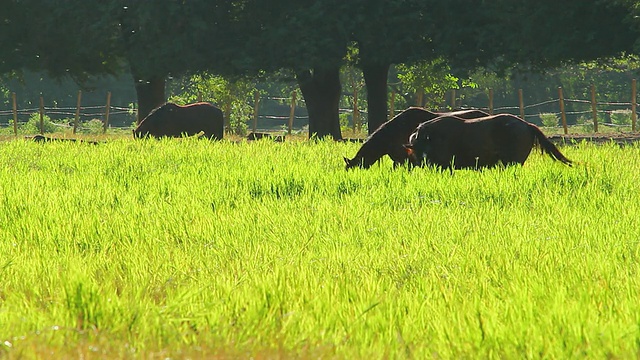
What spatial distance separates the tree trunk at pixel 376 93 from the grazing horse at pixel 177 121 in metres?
7.26

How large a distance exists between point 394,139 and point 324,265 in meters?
8.26

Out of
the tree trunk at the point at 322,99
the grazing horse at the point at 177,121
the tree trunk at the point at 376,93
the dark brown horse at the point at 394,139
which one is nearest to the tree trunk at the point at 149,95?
the tree trunk at the point at 322,99

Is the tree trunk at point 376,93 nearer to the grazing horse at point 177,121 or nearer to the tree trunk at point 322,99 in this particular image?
the tree trunk at point 322,99

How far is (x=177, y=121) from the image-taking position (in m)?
25.9

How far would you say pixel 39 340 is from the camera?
12.9 feet

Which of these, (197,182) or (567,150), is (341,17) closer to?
(567,150)

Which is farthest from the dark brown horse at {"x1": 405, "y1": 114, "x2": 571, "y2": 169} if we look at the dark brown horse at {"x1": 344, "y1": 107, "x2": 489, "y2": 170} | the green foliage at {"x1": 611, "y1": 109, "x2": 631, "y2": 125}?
the green foliage at {"x1": 611, "y1": 109, "x2": 631, "y2": 125}

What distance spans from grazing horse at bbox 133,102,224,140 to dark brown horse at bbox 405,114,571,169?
42.7 ft

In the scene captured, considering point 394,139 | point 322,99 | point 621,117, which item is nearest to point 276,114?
point 621,117

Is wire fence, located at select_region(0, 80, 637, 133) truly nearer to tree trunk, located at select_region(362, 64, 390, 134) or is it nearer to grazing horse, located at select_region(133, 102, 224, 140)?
tree trunk, located at select_region(362, 64, 390, 134)

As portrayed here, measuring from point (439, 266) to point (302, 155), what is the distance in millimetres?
10174

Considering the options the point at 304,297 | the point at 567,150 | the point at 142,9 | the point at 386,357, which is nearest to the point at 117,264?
the point at 304,297

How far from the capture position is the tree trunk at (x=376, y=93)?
32.2 metres

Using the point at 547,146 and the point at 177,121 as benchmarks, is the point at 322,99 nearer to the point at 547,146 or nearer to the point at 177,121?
the point at 177,121
